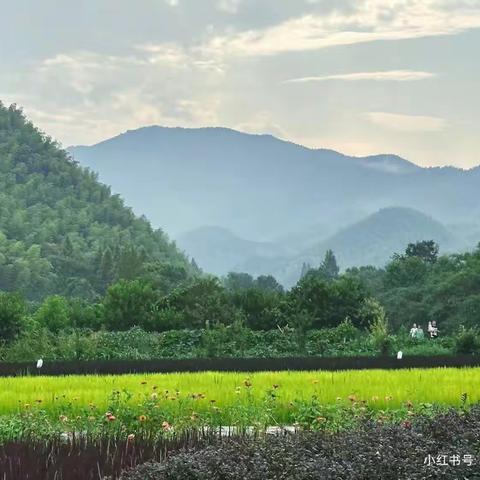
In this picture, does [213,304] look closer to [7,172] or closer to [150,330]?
[150,330]

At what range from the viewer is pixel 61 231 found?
107688 mm

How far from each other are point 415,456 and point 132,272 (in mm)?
70800

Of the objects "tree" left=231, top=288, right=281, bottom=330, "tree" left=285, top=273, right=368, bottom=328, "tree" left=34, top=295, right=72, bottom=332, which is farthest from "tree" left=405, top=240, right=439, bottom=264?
"tree" left=34, top=295, right=72, bottom=332

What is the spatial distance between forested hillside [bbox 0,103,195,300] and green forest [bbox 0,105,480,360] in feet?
0.69

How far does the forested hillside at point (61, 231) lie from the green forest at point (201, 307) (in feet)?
0.69

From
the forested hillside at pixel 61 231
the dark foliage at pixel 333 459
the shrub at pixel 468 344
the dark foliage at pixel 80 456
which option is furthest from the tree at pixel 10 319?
the forested hillside at pixel 61 231

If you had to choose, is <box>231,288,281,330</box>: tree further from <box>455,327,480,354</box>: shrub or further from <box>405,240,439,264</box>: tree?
<box>405,240,439,264</box>: tree

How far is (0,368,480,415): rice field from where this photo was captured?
39.1 feet

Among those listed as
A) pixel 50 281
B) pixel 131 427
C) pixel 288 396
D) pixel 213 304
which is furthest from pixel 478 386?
pixel 50 281

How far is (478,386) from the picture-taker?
1412 centimetres

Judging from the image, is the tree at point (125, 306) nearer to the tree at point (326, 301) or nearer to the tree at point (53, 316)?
the tree at point (53, 316)

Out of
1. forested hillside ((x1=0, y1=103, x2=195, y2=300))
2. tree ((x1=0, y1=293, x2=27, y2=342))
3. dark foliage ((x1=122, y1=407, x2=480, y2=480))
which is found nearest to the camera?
dark foliage ((x1=122, y1=407, x2=480, y2=480))

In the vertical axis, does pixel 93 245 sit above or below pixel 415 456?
above

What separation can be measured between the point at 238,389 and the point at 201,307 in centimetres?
1599
